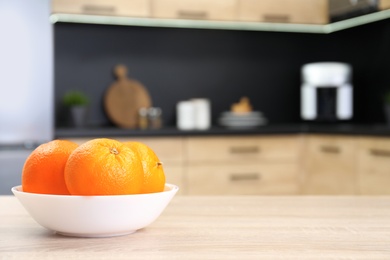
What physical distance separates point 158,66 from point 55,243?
326 cm

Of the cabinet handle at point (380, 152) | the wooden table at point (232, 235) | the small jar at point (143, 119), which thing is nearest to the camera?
the wooden table at point (232, 235)

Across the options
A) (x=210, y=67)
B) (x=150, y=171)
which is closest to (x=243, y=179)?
(x=210, y=67)

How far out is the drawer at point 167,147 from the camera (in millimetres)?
3445

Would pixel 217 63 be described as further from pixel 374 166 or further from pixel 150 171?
pixel 150 171

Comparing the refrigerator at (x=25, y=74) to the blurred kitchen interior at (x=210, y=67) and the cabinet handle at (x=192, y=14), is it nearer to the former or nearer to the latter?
the blurred kitchen interior at (x=210, y=67)

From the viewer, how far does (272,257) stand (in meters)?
0.78

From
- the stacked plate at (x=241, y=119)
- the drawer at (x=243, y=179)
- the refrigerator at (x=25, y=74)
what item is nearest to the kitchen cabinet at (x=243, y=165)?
the drawer at (x=243, y=179)

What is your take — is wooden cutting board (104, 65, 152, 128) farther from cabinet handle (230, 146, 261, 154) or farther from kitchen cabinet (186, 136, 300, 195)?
cabinet handle (230, 146, 261, 154)

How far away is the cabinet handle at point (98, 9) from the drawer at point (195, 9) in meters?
0.24

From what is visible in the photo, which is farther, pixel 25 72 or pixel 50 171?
pixel 25 72

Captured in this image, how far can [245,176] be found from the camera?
359 cm

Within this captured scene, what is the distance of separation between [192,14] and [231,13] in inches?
9.5

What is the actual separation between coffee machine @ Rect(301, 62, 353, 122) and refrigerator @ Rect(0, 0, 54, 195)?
5.12 ft

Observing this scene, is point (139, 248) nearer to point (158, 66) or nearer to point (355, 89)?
point (158, 66)
